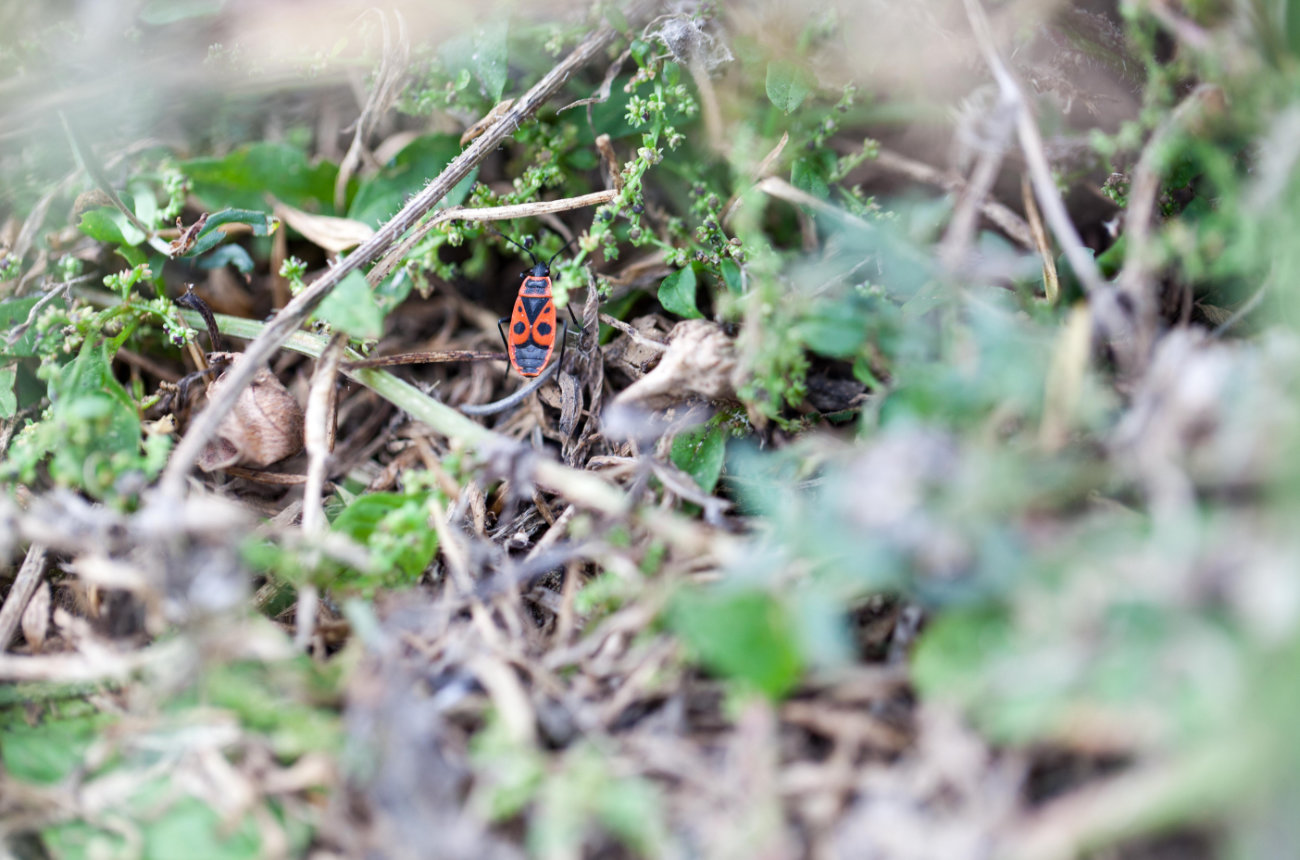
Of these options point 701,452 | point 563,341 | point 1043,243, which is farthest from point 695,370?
point 1043,243

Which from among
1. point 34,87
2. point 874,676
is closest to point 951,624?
point 874,676

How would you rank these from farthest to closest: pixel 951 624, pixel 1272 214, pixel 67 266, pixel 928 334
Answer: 1. pixel 67 266
2. pixel 928 334
3. pixel 1272 214
4. pixel 951 624

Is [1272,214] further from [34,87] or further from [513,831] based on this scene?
[34,87]

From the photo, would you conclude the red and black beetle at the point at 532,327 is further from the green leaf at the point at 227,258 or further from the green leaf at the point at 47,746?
the green leaf at the point at 47,746

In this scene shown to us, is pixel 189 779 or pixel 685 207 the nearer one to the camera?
pixel 189 779

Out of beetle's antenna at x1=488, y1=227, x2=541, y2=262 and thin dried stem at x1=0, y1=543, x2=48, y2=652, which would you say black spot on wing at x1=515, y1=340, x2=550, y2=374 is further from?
thin dried stem at x1=0, y1=543, x2=48, y2=652

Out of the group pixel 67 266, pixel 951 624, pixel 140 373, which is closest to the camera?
pixel 951 624

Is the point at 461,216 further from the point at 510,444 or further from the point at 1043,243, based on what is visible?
the point at 1043,243
